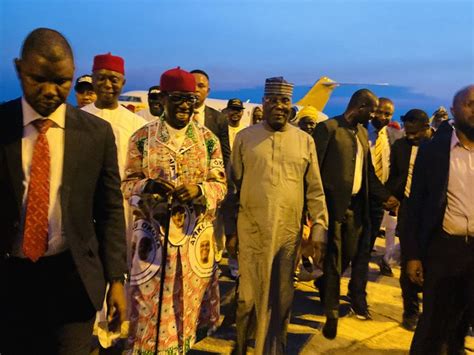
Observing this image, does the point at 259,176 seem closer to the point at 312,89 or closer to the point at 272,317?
the point at 272,317

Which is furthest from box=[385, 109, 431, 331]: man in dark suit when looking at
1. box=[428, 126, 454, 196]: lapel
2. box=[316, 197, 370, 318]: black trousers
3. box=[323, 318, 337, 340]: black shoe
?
box=[428, 126, 454, 196]: lapel

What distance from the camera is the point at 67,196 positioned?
222cm

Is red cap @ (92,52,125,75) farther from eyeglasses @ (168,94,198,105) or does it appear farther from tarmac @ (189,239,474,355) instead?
tarmac @ (189,239,474,355)

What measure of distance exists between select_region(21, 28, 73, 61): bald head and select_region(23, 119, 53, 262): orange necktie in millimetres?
330

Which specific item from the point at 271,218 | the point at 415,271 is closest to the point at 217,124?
the point at 271,218

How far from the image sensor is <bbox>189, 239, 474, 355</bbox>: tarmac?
459 centimetres

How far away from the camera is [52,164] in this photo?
2.21m

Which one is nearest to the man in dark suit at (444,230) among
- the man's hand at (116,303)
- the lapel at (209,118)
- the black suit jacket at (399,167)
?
the man's hand at (116,303)

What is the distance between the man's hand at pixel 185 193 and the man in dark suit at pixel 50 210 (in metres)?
0.87

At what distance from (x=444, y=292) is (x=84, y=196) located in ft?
7.94

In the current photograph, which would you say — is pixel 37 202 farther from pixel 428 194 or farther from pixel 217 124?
pixel 217 124

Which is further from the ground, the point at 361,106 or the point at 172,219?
the point at 361,106

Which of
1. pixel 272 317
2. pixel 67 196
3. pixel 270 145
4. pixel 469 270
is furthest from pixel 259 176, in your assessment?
pixel 67 196

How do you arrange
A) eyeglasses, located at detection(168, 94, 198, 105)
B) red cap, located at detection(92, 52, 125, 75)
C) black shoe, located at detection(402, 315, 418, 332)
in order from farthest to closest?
black shoe, located at detection(402, 315, 418, 332)
red cap, located at detection(92, 52, 125, 75)
eyeglasses, located at detection(168, 94, 198, 105)
